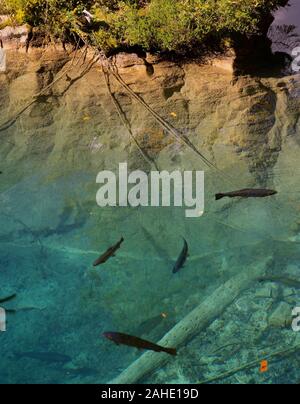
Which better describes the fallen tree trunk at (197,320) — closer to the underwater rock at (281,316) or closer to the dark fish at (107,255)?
the underwater rock at (281,316)

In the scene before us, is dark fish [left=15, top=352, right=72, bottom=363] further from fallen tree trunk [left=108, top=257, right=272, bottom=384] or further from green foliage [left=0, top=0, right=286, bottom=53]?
green foliage [left=0, top=0, right=286, bottom=53]

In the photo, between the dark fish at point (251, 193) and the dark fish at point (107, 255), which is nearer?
the dark fish at point (107, 255)

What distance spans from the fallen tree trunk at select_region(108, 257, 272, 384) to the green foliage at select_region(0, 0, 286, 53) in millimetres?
2900

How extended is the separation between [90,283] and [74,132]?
207 cm

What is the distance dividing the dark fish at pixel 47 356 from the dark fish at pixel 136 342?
0.40m

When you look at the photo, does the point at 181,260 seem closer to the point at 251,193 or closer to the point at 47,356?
the point at 251,193

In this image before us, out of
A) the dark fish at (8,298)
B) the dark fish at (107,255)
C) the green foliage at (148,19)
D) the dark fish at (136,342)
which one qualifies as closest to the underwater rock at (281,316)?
the dark fish at (136,342)

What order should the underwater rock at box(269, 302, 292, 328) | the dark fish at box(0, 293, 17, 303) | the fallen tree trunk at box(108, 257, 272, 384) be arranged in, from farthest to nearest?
the dark fish at box(0, 293, 17, 303) < the underwater rock at box(269, 302, 292, 328) < the fallen tree trunk at box(108, 257, 272, 384)

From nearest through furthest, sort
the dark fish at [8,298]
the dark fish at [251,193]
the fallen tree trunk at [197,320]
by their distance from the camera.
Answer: the fallen tree trunk at [197,320]
the dark fish at [8,298]
the dark fish at [251,193]

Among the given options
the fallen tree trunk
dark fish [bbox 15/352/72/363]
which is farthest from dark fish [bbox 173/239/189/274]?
dark fish [bbox 15/352/72/363]

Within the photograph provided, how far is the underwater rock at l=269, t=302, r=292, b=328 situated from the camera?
4082mm

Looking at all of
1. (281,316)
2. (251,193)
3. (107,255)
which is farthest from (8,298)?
(251,193)

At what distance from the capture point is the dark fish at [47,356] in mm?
3842
